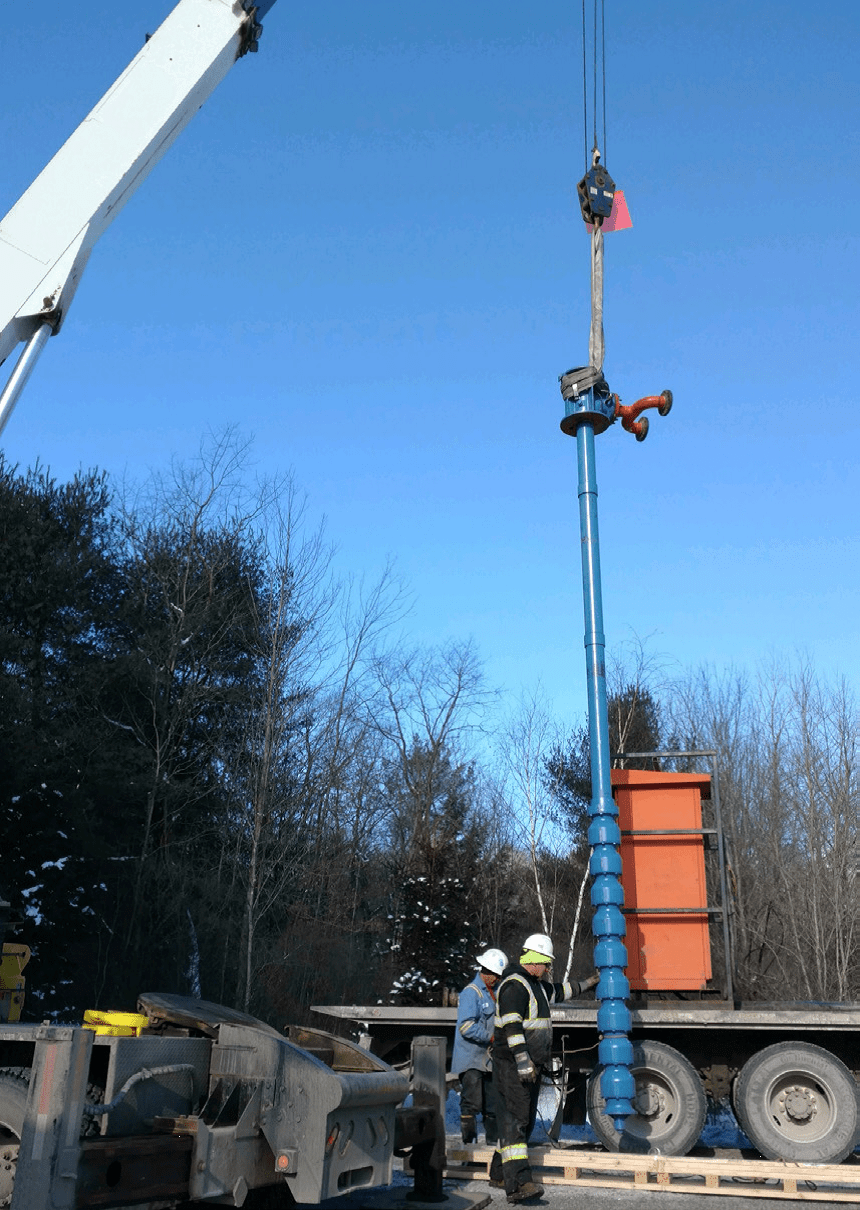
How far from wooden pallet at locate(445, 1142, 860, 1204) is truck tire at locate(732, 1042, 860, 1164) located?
0.81m

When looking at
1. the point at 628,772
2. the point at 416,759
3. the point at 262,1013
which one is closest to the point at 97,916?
the point at 262,1013

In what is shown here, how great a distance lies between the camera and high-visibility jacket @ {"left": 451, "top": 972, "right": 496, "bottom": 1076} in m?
9.80

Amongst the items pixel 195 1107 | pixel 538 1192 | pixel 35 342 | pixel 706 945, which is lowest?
pixel 538 1192

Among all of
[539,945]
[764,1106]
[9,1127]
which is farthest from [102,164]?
[764,1106]

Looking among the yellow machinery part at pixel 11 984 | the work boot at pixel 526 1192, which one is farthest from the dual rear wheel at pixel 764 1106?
the yellow machinery part at pixel 11 984

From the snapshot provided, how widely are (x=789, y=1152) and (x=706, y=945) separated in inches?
76.3

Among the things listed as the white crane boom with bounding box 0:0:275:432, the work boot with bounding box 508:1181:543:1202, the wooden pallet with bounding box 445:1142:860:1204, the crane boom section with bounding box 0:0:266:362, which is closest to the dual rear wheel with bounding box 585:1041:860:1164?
the wooden pallet with bounding box 445:1142:860:1204

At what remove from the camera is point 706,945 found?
1049 centimetres

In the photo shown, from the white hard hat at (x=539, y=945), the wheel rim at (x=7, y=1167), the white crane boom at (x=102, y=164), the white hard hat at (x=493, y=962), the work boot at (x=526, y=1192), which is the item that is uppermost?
the white crane boom at (x=102, y=164)

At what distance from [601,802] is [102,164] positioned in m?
6.78

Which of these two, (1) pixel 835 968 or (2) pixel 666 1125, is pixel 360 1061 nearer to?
(2) pixel 666 1125

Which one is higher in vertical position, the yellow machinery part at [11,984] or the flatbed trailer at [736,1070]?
the yellow machinery part at [11,984]

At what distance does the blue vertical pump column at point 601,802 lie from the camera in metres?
9.20

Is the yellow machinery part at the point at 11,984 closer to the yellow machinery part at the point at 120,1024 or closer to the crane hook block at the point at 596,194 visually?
the yellow machinery part at the point at 120,1024
